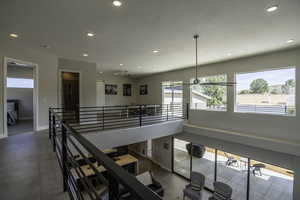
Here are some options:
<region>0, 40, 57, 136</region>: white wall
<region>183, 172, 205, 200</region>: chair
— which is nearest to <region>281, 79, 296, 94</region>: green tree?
<region>183, 172, 205, 200</region>: chair

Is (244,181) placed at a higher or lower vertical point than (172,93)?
lower

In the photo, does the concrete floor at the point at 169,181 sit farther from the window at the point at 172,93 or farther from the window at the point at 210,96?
the window at the point at 172,93

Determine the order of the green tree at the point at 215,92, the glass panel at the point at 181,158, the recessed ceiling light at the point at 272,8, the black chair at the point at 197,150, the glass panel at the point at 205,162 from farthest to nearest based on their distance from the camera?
1. the glass panel at the point at 181,158
2. the black chair at the point at 197,150
3. the glass panel at the point at 205,162
4. the green tree at the point at 215,92
5. the recessed ceiling light at the point at 272,8

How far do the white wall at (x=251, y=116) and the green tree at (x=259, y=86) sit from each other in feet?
1.43

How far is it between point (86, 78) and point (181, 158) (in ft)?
20.1

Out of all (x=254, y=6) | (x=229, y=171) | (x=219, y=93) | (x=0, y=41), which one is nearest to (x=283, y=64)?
(x=219, y=93)

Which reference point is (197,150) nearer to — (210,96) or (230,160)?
(230,160)

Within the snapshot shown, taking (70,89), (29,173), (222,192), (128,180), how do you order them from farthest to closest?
(70,89) < (222,192) < (29,173) < (128,180)

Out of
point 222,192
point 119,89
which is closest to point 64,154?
point 222,192

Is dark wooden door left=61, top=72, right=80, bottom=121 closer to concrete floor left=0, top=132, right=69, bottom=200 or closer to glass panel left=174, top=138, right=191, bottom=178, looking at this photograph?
concrete floor left=0, top=132, right=69, bottom=200

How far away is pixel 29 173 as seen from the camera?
2.29 metres

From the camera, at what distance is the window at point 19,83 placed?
7917 millimetres

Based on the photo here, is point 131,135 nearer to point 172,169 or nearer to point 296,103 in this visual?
point 172,169

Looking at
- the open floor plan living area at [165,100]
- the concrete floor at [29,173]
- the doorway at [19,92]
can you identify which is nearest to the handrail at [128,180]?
the open floor plan living area at [165,100]
